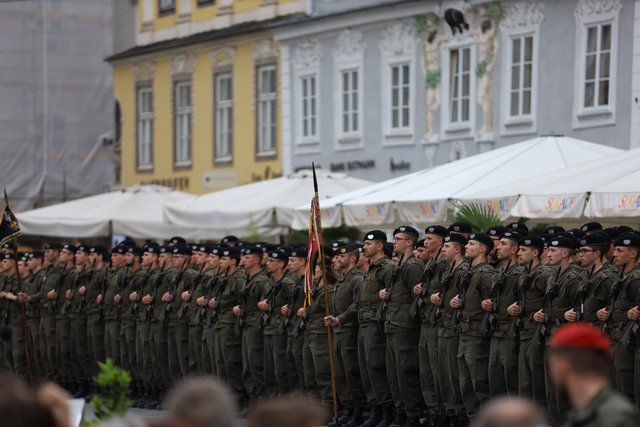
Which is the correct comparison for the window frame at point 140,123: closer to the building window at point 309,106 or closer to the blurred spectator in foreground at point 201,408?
the building window at point 309,106

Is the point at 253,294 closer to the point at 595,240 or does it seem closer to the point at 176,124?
the point at 595,240

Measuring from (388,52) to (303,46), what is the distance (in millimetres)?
3529

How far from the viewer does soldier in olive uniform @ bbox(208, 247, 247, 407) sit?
19359 mm

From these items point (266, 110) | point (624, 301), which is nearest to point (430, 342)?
point (624, 301)

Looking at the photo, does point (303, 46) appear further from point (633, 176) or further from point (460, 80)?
point (633, 176)

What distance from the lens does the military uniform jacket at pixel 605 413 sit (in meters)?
6.84

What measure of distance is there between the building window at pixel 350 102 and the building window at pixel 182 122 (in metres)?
7.17

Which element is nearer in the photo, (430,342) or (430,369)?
(430,342)

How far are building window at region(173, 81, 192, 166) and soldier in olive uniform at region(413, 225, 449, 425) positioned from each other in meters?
25.3

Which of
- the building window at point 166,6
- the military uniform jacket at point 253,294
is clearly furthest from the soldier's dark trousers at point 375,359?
the building window at point 166,6

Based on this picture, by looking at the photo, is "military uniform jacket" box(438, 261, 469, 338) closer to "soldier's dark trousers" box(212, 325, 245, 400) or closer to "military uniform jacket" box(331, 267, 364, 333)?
"military uniform jacket" box(331, 267, 364, 333)

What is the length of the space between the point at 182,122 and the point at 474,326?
26814 mm

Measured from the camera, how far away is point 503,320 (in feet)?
49.7

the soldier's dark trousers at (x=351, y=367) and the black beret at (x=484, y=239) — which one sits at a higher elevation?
the black beret at (x=484, y=239)
